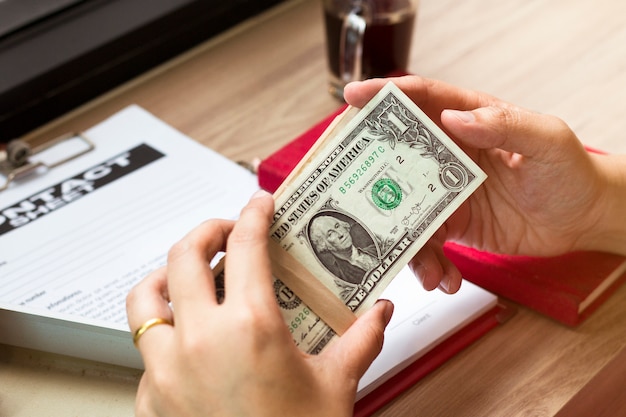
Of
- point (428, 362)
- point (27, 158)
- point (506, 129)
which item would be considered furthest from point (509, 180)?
point (27, 158)

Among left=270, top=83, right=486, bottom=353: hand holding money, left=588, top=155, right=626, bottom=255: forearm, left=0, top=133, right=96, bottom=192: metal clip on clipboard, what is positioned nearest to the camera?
left=270, top=83, right=486, bottom=353: hand holding money

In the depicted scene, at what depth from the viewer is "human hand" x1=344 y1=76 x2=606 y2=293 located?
2.45 feet

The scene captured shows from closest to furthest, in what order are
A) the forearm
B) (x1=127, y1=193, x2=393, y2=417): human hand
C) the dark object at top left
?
(x1=127, y1=193, x2=393, y2=417): human hand
the forearm
the dark object at top left

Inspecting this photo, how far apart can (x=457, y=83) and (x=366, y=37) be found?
0.62 feet

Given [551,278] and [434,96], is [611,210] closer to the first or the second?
[551,278]

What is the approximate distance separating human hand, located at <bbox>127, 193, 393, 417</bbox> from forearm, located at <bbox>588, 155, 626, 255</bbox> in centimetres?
36

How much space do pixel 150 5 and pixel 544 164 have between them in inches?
30.6

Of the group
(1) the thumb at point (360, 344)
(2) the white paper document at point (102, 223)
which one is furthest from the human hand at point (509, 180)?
(2) the white paper document at point (102, 223)

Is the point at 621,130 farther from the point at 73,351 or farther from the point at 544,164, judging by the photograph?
the point at 73,351

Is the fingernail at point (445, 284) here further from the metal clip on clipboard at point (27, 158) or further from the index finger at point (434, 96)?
the metal clip on clipboard at point (27, 158)

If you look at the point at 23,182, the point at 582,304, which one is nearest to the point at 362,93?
the point at 582,304

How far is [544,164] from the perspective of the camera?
0.79 metres

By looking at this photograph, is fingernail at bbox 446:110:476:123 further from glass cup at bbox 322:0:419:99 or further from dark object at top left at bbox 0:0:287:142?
dark object at top left at bbox 0:0:287:142

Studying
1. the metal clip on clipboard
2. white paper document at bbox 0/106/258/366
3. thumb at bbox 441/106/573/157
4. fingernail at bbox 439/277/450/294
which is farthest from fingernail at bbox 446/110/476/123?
the metal clip on clipboard
